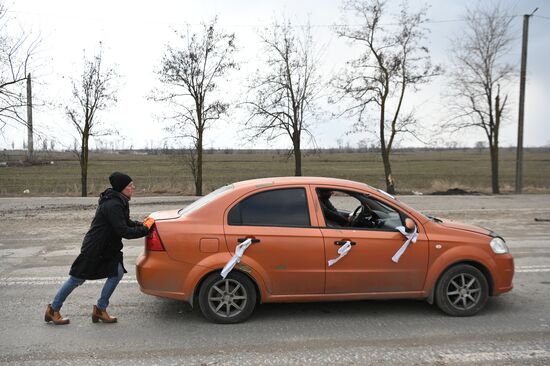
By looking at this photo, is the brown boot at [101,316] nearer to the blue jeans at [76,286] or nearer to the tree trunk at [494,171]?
the blue jeans at [76,286]

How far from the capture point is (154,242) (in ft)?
15.9

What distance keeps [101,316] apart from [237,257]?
1.55 metres

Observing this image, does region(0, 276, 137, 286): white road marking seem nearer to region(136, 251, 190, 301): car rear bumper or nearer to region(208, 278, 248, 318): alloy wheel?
→ region(136, 251, 190, 301): car rear bumper

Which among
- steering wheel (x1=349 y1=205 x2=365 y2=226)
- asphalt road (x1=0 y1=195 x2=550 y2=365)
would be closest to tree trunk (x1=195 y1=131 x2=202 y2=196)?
asphalt road (x1=0 y1=195 x2=550 y2=365)

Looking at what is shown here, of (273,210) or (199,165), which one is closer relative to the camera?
(273,210)

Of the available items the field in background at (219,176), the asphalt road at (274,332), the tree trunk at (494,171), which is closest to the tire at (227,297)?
the asphalt road at (274,332)

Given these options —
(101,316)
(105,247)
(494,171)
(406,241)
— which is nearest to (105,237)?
(105,247)

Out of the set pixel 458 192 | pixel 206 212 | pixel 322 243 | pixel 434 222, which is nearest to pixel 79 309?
pixel 206 212

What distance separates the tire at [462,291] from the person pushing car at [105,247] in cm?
315

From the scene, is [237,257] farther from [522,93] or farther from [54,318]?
[522,93]

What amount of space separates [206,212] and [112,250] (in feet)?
3.36

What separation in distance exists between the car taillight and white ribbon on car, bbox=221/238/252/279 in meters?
0.69

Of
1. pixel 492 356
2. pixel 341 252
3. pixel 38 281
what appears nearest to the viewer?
pixel 492 356

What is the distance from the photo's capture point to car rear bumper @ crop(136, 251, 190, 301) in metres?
4.81
